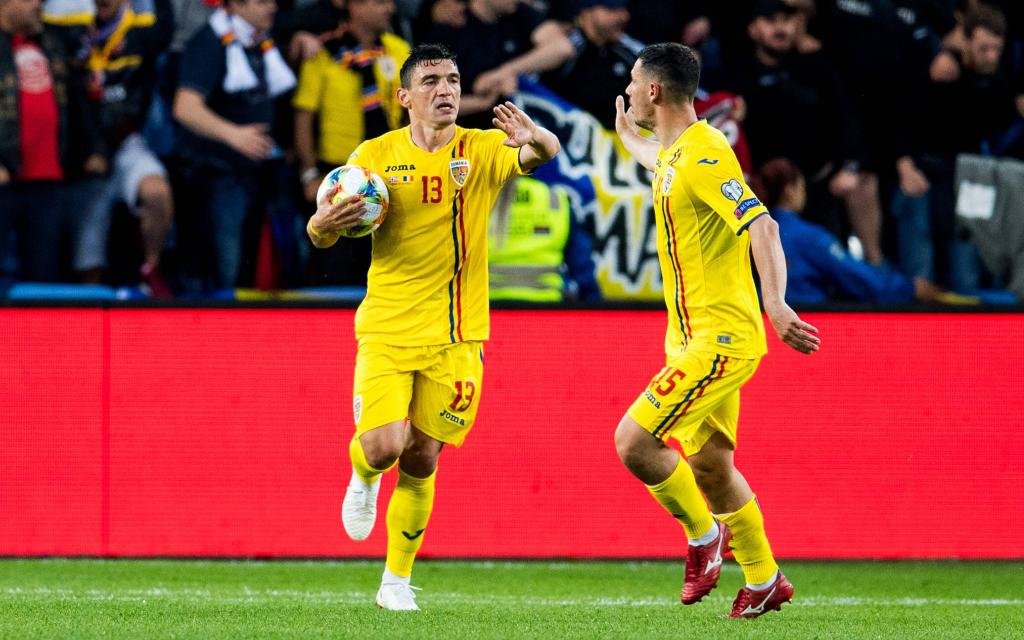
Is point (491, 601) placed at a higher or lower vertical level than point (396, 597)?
lower

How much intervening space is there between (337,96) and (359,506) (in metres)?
3.65

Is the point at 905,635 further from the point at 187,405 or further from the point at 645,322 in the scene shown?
the point at 187,405

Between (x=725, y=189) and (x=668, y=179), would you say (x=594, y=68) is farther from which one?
(x=725, y=189)

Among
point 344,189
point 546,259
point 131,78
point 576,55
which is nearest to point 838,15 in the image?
point 576,55

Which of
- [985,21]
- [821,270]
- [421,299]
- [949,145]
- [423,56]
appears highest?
[985,21]

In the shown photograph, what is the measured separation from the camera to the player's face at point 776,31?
10297 mm

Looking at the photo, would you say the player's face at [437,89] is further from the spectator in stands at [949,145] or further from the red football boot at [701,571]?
Answer: the spectator in stands at [949,145]

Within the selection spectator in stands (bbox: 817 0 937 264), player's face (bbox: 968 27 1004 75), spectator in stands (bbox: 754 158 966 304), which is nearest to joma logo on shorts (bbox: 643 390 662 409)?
spectator in stands (bbox: 754 158 966 304)

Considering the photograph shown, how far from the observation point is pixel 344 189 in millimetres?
6348

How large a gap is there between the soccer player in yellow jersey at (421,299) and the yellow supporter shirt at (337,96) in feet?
9.90

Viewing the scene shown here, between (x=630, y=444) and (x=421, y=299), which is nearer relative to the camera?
(x=630, y=444)

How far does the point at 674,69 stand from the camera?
20.4 feet

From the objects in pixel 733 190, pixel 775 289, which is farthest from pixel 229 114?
pixel 775 289

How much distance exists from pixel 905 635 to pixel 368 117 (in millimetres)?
4949
